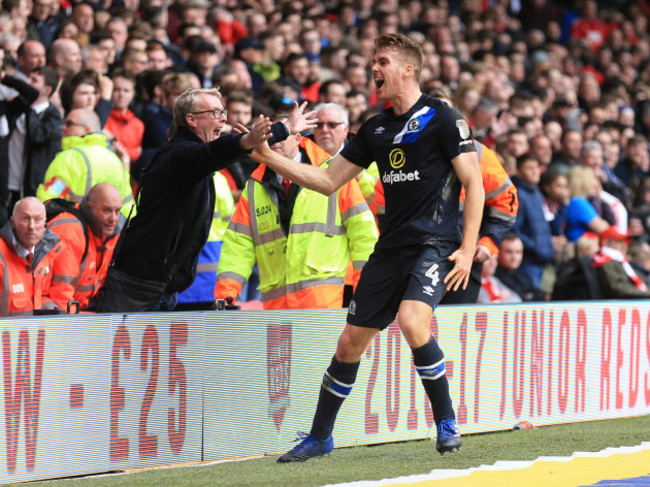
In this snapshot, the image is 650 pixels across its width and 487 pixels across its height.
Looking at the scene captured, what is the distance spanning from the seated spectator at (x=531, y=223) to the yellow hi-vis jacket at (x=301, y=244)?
465 centimetres

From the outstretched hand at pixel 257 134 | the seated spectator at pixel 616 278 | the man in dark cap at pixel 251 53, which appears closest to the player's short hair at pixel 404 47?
the outstretched hand at pixel 257 134

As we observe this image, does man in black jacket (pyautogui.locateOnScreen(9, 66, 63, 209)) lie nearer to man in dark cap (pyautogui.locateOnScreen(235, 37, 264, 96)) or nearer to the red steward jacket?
the red steward jacket

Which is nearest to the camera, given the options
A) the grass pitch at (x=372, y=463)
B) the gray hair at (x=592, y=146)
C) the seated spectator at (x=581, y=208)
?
the grass pitch at (x=372, y=463)

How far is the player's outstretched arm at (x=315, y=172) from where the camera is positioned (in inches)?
272

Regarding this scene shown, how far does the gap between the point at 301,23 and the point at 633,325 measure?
25.9 feet

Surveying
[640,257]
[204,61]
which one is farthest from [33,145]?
[640,257]

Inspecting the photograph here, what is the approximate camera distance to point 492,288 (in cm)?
1166

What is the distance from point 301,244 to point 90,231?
166 centimetres

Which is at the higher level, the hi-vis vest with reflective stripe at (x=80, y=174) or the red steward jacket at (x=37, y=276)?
the hi-vis vest with reflective stripe at (x=80, y=174)

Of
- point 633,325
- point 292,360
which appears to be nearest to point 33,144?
point 292,360

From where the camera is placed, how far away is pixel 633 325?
10.4 meters

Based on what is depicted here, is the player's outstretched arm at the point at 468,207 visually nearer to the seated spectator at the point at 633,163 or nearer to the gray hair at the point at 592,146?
the gray hair at the point at 592,146

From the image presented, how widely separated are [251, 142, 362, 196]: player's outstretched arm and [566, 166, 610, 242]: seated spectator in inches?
272

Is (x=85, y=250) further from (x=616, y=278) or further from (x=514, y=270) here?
(x=616, y=278)
